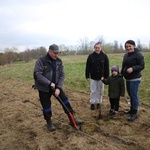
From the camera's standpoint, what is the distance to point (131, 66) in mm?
5988

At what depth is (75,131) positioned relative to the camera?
219 inches

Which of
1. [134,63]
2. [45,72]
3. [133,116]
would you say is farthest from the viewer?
[133,116]

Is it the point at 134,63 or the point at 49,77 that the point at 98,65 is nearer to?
the point at 134,63

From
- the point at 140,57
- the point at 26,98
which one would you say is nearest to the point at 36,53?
the point at 26,98

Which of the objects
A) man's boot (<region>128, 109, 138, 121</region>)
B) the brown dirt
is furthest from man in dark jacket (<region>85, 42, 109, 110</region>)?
man's boot (<region>128, 109, 138, 121</region>)

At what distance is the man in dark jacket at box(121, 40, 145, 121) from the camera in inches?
230

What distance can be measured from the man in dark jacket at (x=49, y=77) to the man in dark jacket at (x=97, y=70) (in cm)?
152

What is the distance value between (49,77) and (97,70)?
198 cm

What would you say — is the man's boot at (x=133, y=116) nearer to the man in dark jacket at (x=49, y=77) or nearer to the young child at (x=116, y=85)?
the young child at (x=116, y=85)

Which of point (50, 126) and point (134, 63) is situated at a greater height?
Result: point (134, 63)

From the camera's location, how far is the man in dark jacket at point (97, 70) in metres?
6.97

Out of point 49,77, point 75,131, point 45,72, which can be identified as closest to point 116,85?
point 75,131

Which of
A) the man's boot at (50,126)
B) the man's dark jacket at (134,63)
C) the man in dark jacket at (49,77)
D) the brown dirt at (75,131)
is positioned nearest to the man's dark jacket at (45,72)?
the man in dark jacket at (49,77)

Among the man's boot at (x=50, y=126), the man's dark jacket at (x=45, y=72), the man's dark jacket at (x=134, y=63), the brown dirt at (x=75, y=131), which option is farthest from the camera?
the man's dark jacket at (x=134, y=63)
